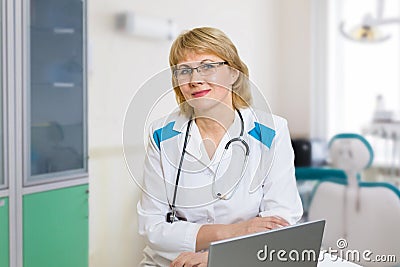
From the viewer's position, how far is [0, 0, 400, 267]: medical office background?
5.66ft

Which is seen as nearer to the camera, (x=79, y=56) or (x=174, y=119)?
(x=174, y=119)

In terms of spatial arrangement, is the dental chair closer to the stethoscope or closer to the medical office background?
the medical office background

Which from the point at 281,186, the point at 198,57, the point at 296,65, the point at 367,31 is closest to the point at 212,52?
the point at 198,57

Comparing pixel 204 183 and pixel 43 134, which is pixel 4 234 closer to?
pixel 43 134

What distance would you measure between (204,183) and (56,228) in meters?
1.10

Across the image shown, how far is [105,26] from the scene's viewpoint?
2.26m

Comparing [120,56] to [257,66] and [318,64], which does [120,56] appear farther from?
[318,64]

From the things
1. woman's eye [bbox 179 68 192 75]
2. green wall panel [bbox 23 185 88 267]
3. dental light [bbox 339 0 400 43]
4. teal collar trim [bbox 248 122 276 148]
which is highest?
dental light [bbox 339 0 400 43]

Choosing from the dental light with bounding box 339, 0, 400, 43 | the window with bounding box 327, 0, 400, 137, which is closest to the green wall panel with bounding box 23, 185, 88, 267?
the dental light with bounding box 339, 0, 400, 43

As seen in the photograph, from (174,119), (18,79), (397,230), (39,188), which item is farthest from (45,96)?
(397,230)

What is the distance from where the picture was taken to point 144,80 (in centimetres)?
241

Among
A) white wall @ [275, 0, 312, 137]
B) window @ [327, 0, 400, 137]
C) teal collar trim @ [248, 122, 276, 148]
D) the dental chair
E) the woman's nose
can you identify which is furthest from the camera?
white wall @ [275, 0, 312, 137]

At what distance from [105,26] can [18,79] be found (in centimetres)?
66

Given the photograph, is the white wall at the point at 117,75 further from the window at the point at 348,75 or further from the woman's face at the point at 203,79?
the woman's face at the point at 203,79
